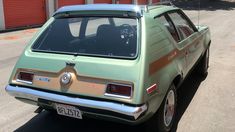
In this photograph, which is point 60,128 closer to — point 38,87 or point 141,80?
point 38,87

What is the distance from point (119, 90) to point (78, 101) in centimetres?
47

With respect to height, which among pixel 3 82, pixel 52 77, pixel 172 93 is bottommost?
pixel 3 82

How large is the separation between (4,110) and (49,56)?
5.99ft

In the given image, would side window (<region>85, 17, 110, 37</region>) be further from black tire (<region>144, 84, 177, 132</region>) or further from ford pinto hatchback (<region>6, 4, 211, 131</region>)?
black tire (<region>144, 84, 177, 132</region>)

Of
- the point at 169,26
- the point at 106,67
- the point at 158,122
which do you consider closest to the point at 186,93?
the point at 169,26

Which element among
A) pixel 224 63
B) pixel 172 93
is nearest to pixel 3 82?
pixel 172 93

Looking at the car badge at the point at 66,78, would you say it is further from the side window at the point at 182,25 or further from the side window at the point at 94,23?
the side window at the point at 182,25

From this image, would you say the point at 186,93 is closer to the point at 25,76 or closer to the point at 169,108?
the point at 169,108

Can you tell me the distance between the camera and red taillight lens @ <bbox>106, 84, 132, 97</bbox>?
3.85 meters

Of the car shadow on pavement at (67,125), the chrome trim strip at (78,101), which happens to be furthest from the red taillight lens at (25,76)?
the car shadow on pavement at (67,125)

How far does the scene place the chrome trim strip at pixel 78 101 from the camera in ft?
12.3

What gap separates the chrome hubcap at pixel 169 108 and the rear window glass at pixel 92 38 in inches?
34.8

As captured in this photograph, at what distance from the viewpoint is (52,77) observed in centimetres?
421

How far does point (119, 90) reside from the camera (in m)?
3.89
